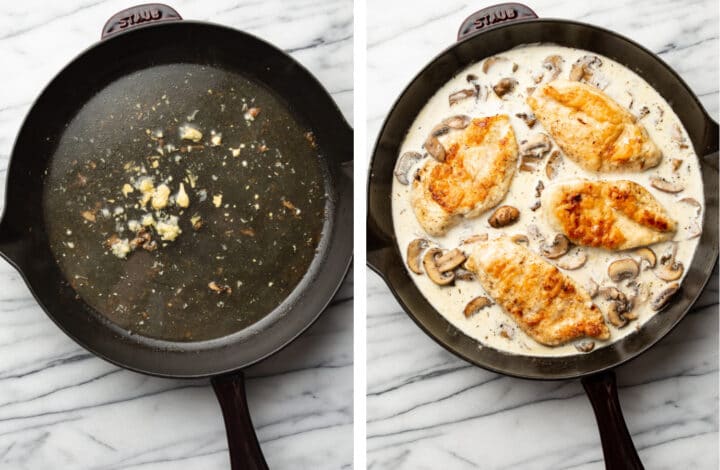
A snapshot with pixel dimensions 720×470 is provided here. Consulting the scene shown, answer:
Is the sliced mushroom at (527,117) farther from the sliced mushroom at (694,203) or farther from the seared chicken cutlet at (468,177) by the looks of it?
the sliced mushroom at (694,203)

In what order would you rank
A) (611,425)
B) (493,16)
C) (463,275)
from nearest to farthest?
1. (611,425)
2. (463,275)
3. (493,16)

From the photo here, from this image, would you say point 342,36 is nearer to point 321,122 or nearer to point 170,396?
point 321,122

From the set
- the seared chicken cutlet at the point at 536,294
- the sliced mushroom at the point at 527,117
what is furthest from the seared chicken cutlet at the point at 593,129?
the seared chicken cutlet at the point at 536,294

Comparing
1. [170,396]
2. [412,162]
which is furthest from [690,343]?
[170,396]

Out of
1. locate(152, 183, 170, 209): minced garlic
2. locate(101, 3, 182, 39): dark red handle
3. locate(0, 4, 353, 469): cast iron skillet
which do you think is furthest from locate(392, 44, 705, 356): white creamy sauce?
locate(101, 3, 182, 39): dark red handle

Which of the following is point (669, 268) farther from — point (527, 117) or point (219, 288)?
point (219, 288)

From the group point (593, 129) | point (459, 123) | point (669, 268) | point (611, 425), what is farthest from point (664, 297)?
point (459, 123)

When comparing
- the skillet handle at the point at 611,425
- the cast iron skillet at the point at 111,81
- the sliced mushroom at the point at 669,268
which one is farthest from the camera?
the cast iron skillet at the point at 111,81

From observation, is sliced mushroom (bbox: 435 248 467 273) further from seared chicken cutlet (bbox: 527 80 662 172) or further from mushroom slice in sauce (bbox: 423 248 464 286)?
seared chicken cutlet (bbox: 527 80 662 172)
